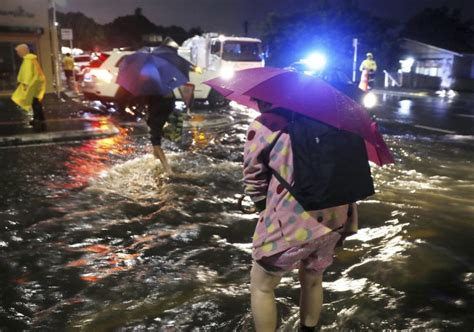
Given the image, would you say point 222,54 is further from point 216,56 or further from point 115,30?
point 115,30

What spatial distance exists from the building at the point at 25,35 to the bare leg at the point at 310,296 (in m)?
19.4

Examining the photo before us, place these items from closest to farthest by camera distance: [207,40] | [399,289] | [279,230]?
[279,230], [399,289], [207,40]

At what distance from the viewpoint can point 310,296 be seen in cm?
290

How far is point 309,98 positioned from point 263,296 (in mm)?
1115

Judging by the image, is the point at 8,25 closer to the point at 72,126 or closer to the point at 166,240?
the point at 72,126

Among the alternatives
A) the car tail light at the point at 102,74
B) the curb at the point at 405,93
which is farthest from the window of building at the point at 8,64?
the curb at the point at 405,93

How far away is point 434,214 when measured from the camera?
5.66 m

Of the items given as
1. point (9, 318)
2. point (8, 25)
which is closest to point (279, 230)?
point (9, 318)

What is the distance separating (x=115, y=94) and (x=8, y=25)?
917 centimetres

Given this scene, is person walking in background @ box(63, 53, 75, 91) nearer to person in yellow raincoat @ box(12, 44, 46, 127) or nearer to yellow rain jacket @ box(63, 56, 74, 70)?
yellow rain jacket @ box(63, 56, 74, 70)

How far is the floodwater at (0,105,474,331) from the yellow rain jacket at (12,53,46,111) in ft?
11.5

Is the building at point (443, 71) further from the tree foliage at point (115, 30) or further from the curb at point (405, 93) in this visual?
the tree foliage at point (115, 30)

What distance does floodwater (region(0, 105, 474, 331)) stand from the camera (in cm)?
344

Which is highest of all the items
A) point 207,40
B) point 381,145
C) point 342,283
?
point 207,40
